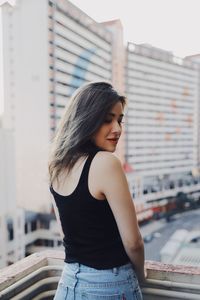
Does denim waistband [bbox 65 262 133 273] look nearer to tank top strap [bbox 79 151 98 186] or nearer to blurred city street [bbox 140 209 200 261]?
tank top strap [bbox 79 151 98 186]

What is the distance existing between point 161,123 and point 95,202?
7.10 metres

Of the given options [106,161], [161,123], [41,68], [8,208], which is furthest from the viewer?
[161,123]

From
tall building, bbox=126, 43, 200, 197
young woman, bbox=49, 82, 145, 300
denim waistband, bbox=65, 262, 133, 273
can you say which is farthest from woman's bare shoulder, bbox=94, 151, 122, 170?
tall building, bbox=126, 43, 200, 197

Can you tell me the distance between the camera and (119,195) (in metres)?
0.45

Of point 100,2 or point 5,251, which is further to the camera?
Result: point 5,251

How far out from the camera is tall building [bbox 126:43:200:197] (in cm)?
523

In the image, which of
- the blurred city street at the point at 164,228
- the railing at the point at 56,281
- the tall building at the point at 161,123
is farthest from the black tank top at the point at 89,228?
the blurred city street at the point at 164,228

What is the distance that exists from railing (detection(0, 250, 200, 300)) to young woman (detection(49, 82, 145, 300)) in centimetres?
19

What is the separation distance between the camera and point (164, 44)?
8.75 ft

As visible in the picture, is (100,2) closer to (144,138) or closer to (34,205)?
(34,205)

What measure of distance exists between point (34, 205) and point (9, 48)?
1.79 meters

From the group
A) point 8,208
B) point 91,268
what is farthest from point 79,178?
point 8,208

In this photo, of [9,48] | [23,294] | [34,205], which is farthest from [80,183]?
[34,205]

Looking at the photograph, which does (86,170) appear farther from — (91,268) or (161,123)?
(161,123)
